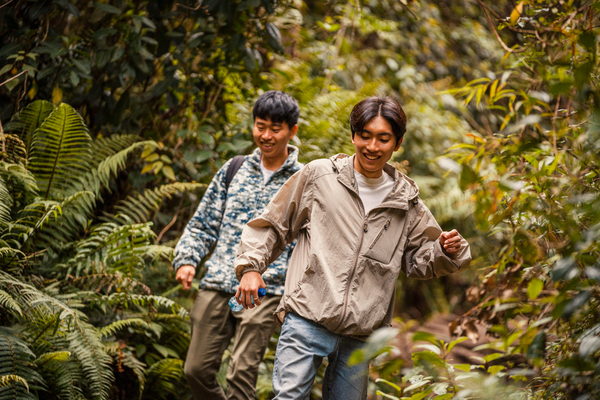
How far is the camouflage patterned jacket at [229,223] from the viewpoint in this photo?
3.21 metres

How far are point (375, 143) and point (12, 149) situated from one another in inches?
116

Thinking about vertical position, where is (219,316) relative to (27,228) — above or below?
below

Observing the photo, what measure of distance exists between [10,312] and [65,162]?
53.6 inches

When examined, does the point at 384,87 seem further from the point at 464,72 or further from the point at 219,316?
the point at 219,316

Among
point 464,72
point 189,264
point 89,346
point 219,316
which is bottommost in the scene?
point 89,346

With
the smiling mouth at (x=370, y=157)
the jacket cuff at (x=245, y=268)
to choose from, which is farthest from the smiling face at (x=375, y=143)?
the jacket cuff at (x=245, y=268)

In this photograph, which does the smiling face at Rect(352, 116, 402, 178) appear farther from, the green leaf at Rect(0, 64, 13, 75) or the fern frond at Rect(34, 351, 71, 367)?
the green leaf at Rect(0, 64, 13, 75)

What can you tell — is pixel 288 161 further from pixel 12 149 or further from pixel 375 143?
pixel 12 149

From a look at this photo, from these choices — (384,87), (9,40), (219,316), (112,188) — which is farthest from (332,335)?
(384,87)

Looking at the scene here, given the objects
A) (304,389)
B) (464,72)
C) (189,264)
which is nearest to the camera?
(304,389)

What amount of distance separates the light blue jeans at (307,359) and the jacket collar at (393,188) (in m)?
0.69

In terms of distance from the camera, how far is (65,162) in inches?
165

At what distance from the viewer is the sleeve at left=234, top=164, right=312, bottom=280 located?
255 centimetres

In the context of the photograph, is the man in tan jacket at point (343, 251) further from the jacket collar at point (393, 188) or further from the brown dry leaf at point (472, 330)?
the brown dry leaf at point (472, 330)
